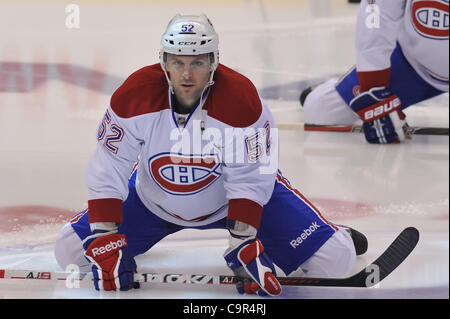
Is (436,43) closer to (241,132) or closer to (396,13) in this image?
(396,13)

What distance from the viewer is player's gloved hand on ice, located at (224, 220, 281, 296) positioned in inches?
91.8

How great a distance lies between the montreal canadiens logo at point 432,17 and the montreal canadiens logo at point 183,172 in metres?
1.66

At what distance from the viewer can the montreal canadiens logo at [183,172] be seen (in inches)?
92.7

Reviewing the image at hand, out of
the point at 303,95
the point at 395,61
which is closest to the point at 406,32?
the point at 395,61

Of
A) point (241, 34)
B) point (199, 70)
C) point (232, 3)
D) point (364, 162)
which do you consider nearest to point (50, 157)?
point (364, 162)

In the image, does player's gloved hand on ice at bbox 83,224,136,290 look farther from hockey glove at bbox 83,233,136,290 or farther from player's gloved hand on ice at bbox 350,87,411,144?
player's gloved hand on ice at bbox 350,87,411,144

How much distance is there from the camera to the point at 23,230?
285cm

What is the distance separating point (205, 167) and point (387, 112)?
65.2 inches

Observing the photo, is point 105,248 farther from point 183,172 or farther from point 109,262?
point 183,172

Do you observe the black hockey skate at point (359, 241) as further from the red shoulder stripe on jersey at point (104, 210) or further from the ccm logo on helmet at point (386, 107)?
the ccm logo on helmet at point (386, 107)

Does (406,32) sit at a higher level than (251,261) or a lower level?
Answer: higher

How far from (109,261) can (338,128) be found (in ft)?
6.39

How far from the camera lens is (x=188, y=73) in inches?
88.3

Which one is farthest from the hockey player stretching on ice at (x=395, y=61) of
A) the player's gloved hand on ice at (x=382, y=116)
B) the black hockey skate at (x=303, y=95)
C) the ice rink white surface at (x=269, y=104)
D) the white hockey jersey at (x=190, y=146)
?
the white hockey jersey at (x=190, y=146)
